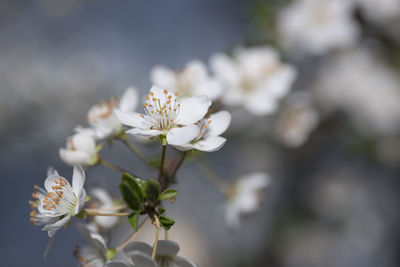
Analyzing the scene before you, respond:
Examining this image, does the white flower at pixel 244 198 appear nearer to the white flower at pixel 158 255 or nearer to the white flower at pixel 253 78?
the white flower at pixel 253 78

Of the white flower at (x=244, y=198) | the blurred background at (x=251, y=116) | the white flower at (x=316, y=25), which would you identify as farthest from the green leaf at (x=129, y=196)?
the white flower at (x=316, y=25)

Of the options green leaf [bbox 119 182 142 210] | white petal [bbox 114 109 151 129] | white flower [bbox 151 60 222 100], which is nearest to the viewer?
green leaf [bbox 119 182 142 210]

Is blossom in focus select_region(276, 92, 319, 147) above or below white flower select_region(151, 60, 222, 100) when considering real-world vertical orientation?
above

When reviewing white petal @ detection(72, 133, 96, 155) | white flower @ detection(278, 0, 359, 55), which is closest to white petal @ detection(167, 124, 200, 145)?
white petal @ detection(72, 133, 96, 155)

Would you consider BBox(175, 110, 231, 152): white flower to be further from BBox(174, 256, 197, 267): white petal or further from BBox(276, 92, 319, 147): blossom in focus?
BBox(276, 92, 319, 147): blossom in focus

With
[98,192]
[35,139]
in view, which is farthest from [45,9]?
[98,192]

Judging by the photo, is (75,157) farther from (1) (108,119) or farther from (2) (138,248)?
(2) (138,248)

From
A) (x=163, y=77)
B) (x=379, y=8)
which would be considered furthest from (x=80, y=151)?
(x=379, y=8)
